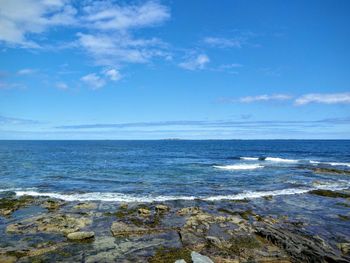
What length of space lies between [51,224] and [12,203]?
8.27 metres

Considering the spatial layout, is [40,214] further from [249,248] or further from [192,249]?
[249,248]

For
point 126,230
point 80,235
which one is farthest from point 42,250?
point 126,230

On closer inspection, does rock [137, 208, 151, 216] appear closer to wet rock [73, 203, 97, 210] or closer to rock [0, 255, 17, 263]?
wet rock [73, 203, 97, 210]

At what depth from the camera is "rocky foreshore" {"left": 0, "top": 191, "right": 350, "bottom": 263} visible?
1385 cm

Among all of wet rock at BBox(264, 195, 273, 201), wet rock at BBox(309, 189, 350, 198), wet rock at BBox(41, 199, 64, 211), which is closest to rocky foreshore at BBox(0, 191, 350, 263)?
wet rock at BBox(41, 199, 64, 211)

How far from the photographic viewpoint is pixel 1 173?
45406 millimetres

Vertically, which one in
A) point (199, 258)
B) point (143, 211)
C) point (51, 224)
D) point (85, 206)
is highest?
point (199, 258)

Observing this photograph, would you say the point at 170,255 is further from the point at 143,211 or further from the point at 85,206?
the point at 85,206

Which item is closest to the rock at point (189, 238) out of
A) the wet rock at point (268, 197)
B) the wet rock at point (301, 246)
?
the wet rock at point (301, 246)

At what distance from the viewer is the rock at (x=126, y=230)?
55.8 feet

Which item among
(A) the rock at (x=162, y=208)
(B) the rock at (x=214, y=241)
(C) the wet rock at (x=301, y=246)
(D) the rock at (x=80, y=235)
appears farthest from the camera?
(A) the rock at (x=162, y=208)

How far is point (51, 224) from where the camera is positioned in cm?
1859

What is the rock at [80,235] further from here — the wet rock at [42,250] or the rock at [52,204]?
the rock at [52,204]

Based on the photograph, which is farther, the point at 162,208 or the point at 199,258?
the point at 162,208
